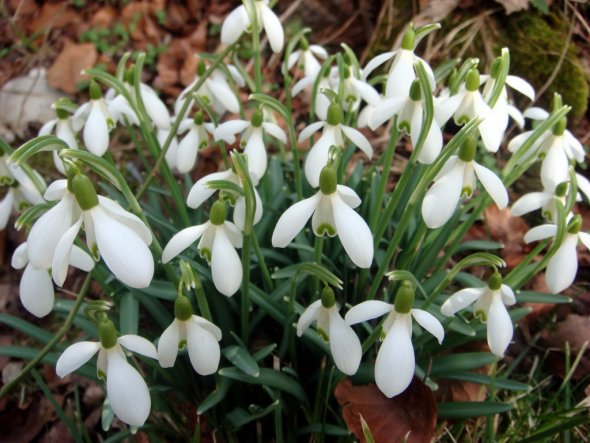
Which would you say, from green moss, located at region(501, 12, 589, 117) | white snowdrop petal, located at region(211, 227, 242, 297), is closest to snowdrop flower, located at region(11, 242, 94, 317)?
white snowdrop petal, located at region(211, 227, 242, 297)

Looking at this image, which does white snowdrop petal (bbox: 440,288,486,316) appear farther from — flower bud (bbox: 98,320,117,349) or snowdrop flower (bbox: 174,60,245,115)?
snowdrop flower (bbox: 174,60,245,115)

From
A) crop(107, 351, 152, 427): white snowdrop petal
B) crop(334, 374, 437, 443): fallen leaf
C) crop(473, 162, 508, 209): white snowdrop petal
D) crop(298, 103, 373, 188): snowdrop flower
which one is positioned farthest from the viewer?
crop(334, 374, 437, 443): fallen leaf

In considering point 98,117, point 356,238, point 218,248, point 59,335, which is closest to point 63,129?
point 98,117

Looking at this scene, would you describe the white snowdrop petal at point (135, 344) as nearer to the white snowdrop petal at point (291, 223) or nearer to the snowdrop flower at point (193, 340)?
the snowdrop flower at point (193, 340)

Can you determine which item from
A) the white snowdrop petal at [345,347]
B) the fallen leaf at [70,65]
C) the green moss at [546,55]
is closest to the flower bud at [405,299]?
the white snowdrop petal at [345,347]

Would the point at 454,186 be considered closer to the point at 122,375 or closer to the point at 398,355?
the point at 398,355

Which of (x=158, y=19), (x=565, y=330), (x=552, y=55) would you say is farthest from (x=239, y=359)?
(x=158, y=19)
